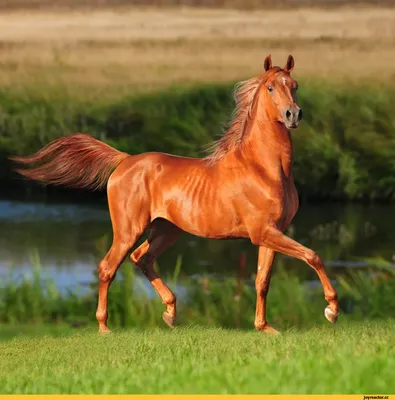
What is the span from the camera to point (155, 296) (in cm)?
1291

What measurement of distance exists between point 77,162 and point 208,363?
285 centimetres

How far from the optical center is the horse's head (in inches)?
372

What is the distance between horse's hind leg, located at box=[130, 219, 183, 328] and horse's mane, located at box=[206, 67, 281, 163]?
845 millimetres

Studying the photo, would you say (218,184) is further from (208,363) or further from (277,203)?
(208,363)

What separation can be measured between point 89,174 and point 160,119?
1190cm

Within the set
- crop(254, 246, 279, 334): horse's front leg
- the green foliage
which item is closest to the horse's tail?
crop(254, 246, 279, 334): horse's front leg

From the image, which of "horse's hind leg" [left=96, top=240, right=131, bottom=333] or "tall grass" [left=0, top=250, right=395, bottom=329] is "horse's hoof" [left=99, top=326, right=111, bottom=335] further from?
"tall grass" [left=0, top=250, right=395, bottom=329]

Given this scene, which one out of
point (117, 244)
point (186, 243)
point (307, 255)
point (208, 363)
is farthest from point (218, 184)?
point (186, 243)

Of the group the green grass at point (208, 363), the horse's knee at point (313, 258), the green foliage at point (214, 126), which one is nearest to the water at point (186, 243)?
the green foliage at point (214, 126)

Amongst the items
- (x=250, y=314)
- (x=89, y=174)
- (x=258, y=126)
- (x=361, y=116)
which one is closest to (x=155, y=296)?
(x=250, y=314)

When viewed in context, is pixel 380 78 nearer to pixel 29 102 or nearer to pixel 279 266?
pixel 29 102

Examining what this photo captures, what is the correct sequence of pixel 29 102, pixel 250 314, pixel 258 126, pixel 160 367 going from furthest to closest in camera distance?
1. pixel 29 102
2. pixel 250 314
3. pixel 258 126
4. pixel 160 367

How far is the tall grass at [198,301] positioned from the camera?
12.7m

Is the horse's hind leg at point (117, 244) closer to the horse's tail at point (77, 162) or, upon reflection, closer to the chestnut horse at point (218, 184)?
the chestnut horse at point (218, 184)
